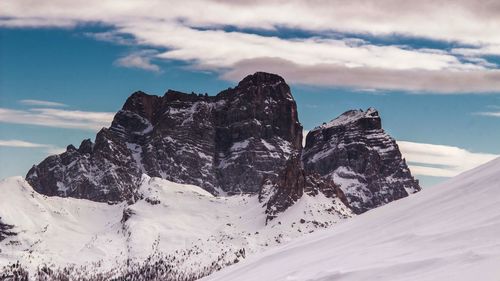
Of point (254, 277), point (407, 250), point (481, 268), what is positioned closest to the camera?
point (481, 268)

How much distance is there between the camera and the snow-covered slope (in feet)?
44.5

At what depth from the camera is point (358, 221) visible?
84.8 ft

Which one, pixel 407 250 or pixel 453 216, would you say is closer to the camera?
pixel 407 250

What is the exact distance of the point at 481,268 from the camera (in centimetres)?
1229

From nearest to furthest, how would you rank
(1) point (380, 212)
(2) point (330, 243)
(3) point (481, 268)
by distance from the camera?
1. (3) point (481, 268)
2. (2) point (330, 243)
3. (1) point (380, 212)

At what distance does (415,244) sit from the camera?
54.3ft

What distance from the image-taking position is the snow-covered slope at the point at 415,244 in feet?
44.5

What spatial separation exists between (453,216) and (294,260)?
4.74m

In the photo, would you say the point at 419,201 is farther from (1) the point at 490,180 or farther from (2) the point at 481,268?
(2) the point at 481,268

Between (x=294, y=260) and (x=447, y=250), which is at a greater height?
(x=447, y=250)

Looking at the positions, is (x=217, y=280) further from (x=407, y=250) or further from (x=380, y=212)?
(x=407, y=250)

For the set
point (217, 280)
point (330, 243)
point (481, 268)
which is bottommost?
point (217, 280)

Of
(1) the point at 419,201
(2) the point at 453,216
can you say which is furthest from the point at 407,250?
(1) the point at 419,201

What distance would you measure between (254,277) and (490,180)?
746 centimetres
